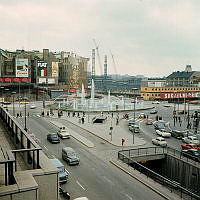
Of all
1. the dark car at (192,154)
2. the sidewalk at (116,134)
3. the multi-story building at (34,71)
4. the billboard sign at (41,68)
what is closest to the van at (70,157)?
the sidewalk at (116,134)

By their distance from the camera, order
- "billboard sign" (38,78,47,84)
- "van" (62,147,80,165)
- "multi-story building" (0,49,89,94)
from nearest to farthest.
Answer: "van" (62,147,80,165), "multi-story building" (0,49,89,94), "billboard sign" (38,78,47,84)

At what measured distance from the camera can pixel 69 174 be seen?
19469 mm

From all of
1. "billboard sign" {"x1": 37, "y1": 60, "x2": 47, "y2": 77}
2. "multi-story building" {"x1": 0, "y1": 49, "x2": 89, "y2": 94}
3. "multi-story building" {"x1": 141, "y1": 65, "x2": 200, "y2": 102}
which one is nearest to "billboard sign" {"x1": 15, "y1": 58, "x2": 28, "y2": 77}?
"multi-story building" {"x1": 0, "y1": 49, "x2": 89, "y2": 94}

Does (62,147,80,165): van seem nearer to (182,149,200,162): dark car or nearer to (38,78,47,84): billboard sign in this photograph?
(182,149,200,162): dark car

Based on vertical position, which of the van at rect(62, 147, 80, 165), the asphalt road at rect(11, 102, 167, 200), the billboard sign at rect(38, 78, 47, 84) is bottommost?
the asphalt road at rect(11, 102, 167, 200)

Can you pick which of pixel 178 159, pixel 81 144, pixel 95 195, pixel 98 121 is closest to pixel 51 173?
pixel 95 195

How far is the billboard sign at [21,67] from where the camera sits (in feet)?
305

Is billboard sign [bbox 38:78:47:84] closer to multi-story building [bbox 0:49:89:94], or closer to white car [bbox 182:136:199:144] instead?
multi-story building [bbox 0:49:89:94]

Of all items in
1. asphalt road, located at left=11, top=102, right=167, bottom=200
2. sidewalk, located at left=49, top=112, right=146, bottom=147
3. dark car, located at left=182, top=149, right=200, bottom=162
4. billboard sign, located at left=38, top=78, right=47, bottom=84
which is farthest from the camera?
billboard sign, located at left=38, top=78, right=47, bottom=84

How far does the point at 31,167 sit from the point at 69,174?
42.6ft

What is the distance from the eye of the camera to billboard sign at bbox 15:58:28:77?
9305 centimetres

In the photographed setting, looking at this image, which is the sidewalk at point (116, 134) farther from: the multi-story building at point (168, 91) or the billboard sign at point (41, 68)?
the multi-story building at point (168, 91)

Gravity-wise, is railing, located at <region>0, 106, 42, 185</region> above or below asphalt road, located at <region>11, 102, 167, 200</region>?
above

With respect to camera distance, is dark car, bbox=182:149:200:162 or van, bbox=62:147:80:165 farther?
dark car, bbox=182:149:200:162
